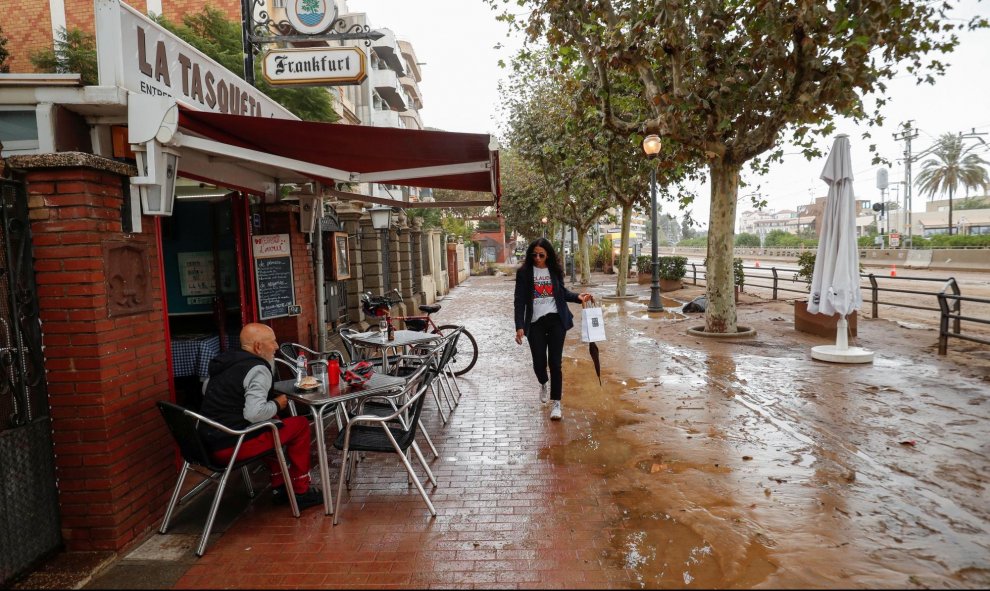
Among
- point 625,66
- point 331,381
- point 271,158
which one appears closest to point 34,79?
point 271,158

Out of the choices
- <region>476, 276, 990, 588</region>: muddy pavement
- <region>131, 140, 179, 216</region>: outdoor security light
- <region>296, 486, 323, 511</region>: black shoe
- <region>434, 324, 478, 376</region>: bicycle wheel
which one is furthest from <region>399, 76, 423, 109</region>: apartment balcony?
<region>296, 486, 323, 511</region>: black shoe

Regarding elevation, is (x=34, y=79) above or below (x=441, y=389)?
above

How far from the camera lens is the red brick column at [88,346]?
334 centimetres

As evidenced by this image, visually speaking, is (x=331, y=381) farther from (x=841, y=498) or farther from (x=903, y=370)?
(x=903, y=370)

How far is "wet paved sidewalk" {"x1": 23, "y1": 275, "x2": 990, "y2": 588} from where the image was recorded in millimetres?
3176

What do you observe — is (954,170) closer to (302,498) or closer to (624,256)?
(624,256)

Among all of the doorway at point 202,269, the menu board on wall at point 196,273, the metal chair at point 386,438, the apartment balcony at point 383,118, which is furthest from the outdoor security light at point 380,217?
the apartment balcony at point 383,118

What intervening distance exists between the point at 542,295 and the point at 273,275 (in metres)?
3.02

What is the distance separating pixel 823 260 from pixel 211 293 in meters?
8.19

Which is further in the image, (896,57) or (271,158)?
(896,57)

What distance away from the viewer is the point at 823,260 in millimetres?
8500

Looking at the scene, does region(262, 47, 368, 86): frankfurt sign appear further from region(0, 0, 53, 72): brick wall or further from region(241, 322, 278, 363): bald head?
region(0, 0, 53, 72): brick wall

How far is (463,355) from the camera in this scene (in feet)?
33.5

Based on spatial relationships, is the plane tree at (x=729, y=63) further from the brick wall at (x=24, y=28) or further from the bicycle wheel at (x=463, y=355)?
the brick wall at (x=24, y=28)
